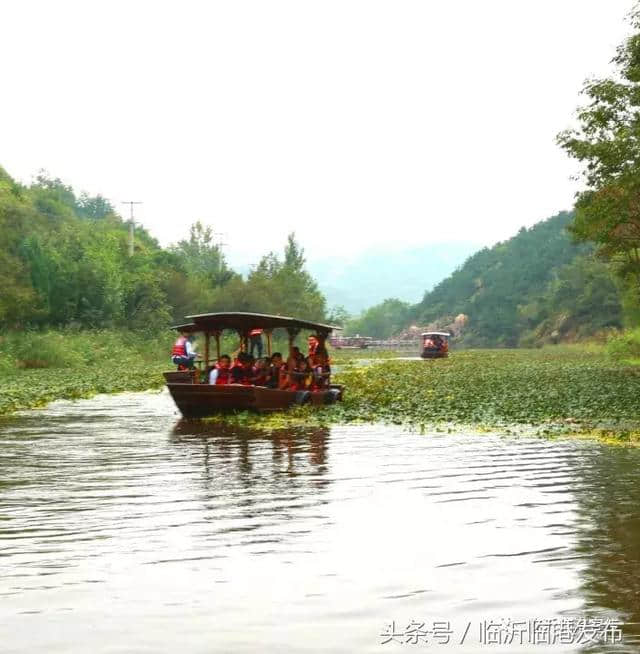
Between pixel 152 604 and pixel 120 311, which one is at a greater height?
pixel 120 311

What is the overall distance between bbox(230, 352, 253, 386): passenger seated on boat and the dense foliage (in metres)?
26.6

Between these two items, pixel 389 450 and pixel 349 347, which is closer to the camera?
pixel 389 450

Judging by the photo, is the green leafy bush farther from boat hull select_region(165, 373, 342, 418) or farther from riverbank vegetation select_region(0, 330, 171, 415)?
boat hull select_region(165, 373, 342, 418)

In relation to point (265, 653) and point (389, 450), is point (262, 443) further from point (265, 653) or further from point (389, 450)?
point (265, 653)

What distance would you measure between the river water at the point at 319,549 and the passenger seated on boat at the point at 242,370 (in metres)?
7.15

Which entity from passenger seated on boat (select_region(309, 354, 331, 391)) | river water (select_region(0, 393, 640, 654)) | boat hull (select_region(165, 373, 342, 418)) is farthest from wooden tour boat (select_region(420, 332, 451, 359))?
river water (select_region(0, 393, 640, 654))

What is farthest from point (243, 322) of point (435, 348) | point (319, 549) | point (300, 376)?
point (435, 348)

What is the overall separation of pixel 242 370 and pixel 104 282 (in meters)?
41.4

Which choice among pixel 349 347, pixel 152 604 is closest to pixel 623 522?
pixel 152 604

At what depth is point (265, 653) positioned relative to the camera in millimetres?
6590

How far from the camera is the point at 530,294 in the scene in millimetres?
133000

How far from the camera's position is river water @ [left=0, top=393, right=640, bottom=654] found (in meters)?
7.02

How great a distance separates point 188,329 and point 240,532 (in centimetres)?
1818

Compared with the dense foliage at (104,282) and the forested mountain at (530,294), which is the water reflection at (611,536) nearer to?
the dense foliage at (104,282)
